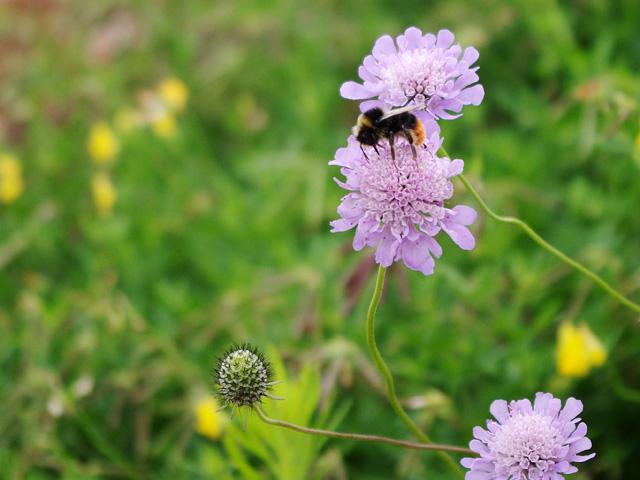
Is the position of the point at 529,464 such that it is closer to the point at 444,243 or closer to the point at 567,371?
the point at 567,371

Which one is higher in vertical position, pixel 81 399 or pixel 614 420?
pixel 614 420

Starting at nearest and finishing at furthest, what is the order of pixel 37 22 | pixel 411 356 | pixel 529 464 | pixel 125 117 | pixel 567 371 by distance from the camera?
pixel 529 464
pixel 567 371
pixel 411 356
pixel 125 117
pixel 37 22

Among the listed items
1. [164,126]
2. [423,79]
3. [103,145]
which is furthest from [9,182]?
[423,79]

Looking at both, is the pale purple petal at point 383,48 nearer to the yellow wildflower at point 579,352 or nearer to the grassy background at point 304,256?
the grassy background at point 304,256

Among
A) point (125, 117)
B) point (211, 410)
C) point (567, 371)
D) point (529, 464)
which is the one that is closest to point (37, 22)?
point (125, 117)

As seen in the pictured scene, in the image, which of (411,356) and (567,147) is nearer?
(411,356)

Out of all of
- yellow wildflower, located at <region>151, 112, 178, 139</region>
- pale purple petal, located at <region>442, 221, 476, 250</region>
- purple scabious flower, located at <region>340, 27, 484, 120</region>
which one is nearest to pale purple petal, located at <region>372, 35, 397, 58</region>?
purple scabious flower, located at <region>340, 27, 484, 120</region>

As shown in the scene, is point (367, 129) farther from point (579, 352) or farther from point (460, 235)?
point (579, 352)
